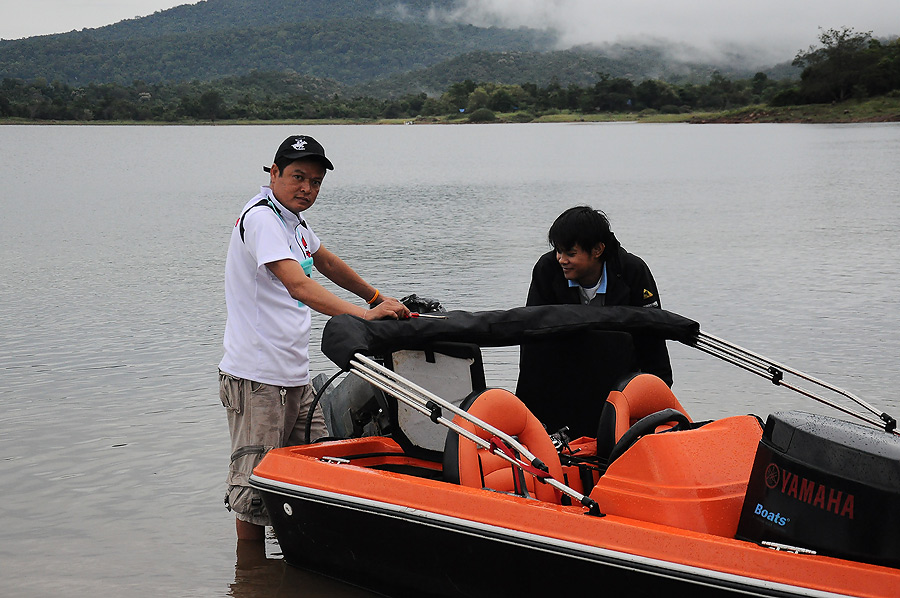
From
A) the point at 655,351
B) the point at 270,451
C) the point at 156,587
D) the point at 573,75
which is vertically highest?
the point at 573,75

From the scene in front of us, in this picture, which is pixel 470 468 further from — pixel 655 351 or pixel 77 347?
pixel 77 347

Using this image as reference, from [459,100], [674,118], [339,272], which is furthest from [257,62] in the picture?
[339,272]

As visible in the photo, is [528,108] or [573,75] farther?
[573,75]

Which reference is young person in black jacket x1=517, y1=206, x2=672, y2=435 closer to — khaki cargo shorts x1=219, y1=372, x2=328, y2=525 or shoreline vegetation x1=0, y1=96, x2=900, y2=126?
khaki cargo shorts x1=219, y1=372, x2=328, y2=525

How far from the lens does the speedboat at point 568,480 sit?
3188mm

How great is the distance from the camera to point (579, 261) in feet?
15.0

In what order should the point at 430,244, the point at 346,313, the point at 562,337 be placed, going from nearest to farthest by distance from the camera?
the point at 346,313 < the point at 562,337 < the point at 430,244

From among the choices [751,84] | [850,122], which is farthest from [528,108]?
[850,122]

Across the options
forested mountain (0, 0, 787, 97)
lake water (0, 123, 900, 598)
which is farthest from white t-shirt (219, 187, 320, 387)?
forested mountain (0, 0, 787, 97)

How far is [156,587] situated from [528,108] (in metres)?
101

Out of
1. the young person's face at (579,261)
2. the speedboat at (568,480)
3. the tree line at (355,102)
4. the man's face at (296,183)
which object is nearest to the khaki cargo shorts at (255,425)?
the speedboat at (568,480)

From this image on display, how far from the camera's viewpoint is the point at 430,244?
15.4 m

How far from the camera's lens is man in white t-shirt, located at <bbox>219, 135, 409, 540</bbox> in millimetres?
4152

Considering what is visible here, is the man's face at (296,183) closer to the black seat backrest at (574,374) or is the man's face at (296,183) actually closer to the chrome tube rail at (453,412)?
the chrome tube rail at (453,412)
